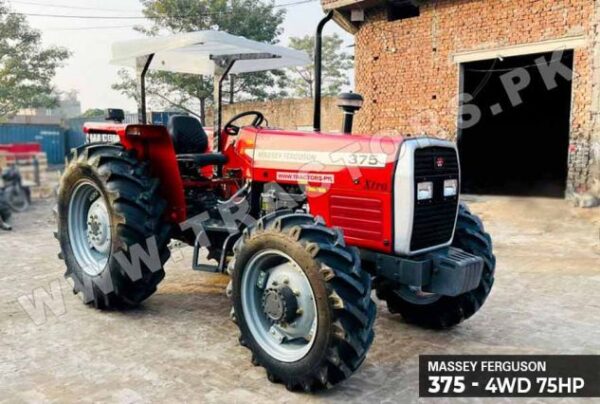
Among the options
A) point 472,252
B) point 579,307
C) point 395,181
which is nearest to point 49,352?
point 395,181

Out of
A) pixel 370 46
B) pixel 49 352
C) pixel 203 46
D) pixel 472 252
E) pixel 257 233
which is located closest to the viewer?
pixel 257 233

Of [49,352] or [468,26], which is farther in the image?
[468,26]

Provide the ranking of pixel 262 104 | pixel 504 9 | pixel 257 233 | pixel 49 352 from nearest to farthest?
pixel 257 233, pixel 49 352, pixel 504 9, pixel 262 104

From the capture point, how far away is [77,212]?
5023 mm

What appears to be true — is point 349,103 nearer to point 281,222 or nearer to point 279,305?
point 281,222

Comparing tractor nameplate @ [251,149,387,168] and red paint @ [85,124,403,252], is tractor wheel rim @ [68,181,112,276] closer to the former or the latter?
red paint @ [85,124,403,252]

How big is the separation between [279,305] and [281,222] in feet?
1.64

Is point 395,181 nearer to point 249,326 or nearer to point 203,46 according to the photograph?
point 249,326

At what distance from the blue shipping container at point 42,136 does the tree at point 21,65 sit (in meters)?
3.57

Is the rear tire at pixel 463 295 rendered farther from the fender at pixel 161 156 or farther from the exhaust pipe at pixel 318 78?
the fender at pixel 161 156

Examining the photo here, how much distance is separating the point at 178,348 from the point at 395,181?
1.90 m

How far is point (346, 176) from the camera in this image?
3.62 m
